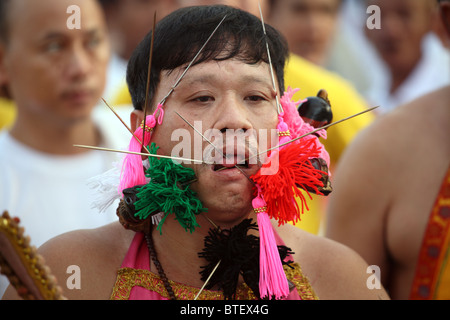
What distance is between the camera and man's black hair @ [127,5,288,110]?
2.40 m

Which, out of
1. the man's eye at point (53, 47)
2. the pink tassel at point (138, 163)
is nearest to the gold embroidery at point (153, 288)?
the pink tassel at point (138, 163)

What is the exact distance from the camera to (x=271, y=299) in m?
2.41

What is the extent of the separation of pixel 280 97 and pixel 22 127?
232 centimetres

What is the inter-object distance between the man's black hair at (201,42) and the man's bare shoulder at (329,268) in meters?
0.55

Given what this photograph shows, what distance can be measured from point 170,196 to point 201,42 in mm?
501

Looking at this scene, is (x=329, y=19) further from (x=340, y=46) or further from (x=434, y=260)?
(x=434, y=260)

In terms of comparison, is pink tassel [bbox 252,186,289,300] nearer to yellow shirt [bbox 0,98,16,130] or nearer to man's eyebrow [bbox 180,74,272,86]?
man's eyebrow [bbox 180,74,272,86]

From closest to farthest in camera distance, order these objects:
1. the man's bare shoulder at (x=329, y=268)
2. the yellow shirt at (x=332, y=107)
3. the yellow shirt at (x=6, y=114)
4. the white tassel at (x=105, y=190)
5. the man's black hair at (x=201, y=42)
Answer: the man's black hair at (x=201, y=42) < the white tassel at (x=105, y=190) < the man's bare shoulder at (x=329, y=268) < the yellow shirt at (x=332, y=107) < the yellow shirt at (x=6, y=114)

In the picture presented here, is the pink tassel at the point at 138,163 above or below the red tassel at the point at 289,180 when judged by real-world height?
above

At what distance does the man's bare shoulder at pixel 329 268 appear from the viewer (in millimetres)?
2646

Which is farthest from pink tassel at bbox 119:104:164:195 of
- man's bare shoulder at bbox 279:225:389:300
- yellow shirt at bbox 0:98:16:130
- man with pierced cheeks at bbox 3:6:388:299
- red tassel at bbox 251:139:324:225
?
yellow shirt at bbox 0:98:16:130

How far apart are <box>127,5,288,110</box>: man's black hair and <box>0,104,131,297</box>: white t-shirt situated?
1630mm

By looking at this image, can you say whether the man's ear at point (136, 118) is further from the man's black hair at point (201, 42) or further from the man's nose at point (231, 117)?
the man's nose at point (231, 117)
